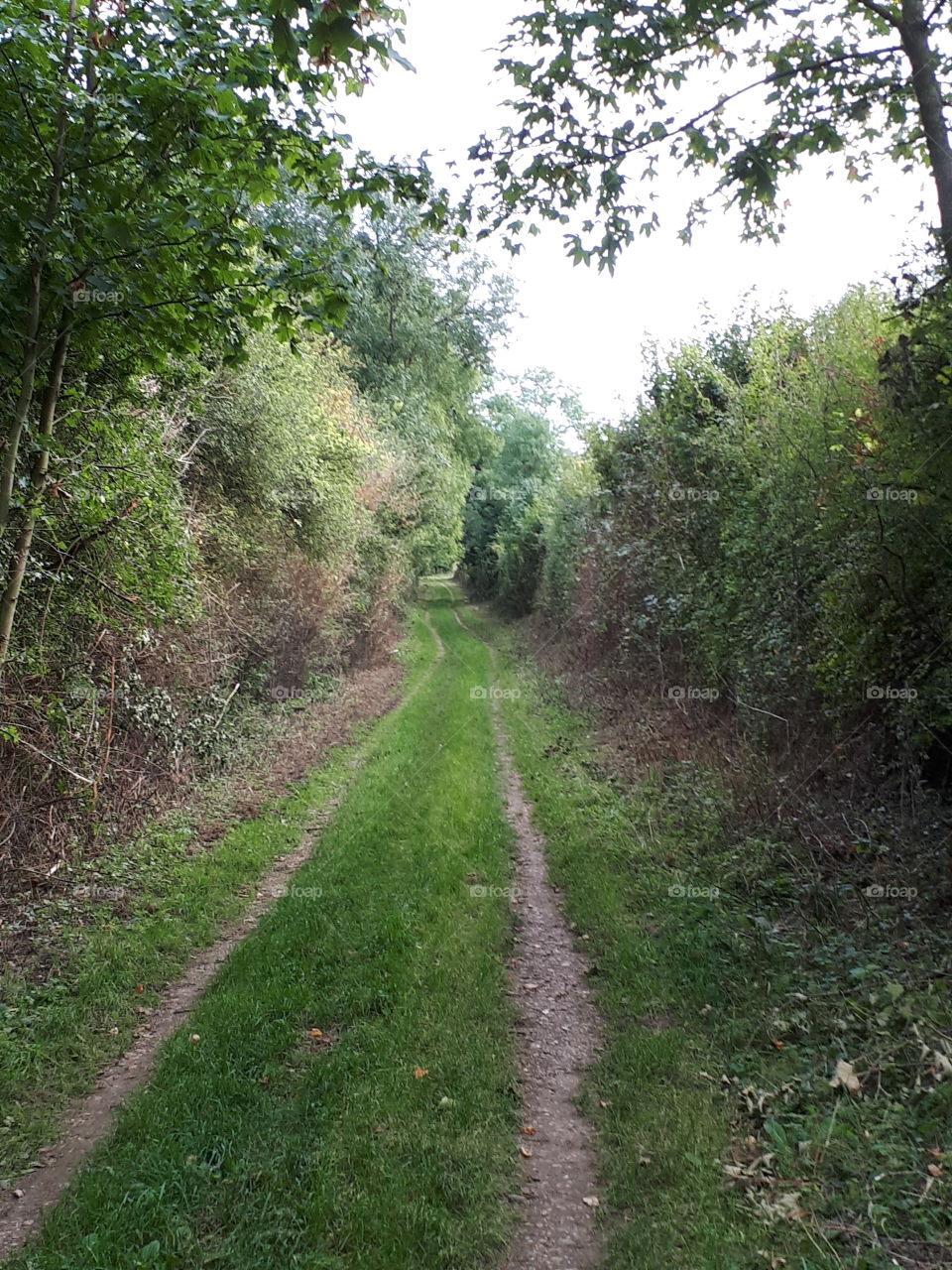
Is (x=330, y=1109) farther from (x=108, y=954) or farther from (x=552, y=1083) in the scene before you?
(x=108, y=954)

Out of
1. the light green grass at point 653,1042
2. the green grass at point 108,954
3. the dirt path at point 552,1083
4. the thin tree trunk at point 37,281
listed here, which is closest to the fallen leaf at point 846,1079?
the light green grass at point 653,1042

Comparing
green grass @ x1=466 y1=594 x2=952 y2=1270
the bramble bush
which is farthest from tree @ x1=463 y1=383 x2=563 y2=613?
green grass @ x1=466 y1=594 x2=952 y2=1270

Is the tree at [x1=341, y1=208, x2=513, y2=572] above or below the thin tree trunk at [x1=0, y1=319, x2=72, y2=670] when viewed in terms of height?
above

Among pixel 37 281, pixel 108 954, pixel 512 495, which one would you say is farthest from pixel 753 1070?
pixel 512 495

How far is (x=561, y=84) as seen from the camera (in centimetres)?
585

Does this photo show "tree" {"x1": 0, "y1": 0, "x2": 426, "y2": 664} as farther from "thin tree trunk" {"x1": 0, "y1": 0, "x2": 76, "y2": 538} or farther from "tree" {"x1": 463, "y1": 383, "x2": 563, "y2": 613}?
"tree" {"x1": 463, "y1": 383, "x2": 563, "y2": 613}

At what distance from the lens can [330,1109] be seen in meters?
4.12

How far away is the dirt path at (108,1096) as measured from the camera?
3545 millimetres

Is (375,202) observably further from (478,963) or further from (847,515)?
(478,963)

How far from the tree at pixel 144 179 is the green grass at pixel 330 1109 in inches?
119

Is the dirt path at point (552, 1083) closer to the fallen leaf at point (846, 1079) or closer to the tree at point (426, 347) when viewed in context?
the fallen leaf at point (846, 1079)

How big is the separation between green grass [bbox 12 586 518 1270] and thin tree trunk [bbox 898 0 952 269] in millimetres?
6152

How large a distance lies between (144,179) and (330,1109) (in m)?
5.40

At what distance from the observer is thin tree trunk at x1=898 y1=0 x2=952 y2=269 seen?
200 inches
